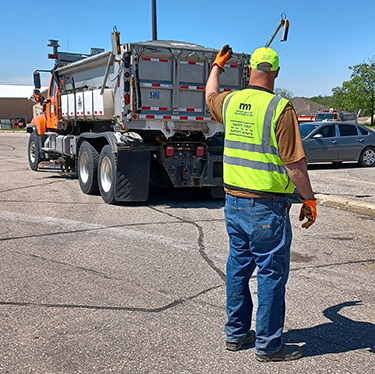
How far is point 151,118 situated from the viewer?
359 inches

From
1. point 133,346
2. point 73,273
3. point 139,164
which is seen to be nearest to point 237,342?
point 133,346

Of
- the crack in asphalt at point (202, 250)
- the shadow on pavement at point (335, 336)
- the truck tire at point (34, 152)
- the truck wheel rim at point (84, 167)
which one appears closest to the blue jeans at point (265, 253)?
the shadow on pavement at point (335, 336)

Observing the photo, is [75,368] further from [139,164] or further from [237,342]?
[139,164]

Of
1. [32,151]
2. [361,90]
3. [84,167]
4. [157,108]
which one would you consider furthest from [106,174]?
[361,90]

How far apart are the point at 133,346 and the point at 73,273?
1.88 m

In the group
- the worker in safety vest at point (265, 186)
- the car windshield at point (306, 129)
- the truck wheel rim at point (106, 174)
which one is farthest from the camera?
the car windshield at point (306, 129)

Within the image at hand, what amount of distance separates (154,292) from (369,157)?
1327 cm

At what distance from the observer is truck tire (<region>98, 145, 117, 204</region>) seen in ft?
30.8

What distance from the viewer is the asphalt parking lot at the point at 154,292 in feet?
11.9

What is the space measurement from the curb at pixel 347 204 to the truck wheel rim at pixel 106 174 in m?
3.99

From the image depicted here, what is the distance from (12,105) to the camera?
225ft

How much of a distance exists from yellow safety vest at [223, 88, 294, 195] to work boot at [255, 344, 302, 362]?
1.10m

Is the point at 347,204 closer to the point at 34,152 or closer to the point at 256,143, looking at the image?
the point at 256,143

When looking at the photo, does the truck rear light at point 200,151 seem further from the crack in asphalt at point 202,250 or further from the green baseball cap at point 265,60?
the green baseball cap at point 265,60
